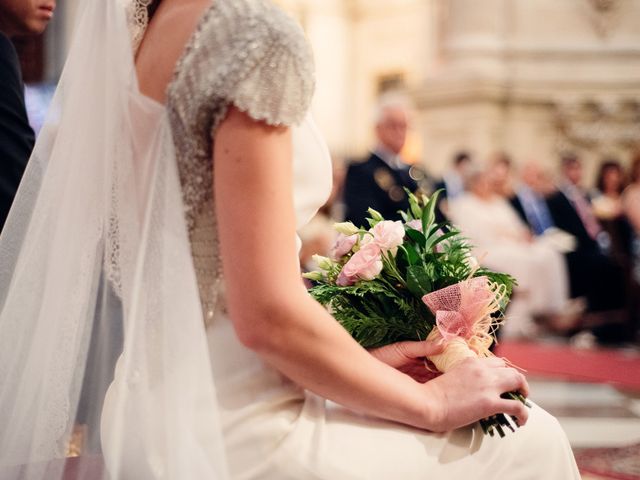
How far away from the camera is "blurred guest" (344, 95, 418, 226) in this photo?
561 centimetres

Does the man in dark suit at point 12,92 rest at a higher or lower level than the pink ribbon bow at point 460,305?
higher

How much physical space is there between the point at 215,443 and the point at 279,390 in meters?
0.16

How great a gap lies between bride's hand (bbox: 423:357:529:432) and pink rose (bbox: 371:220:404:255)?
266mm

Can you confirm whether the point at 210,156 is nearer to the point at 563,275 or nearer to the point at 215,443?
the point at 215,443

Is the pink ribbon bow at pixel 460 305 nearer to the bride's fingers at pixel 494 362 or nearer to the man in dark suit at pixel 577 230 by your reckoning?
the bride's fingers at pixel 494 362

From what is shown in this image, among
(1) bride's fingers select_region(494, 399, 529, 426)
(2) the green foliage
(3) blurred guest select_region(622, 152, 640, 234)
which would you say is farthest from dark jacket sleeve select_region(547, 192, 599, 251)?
(1) bride's fingers select_region(494, 399, 529, 426)

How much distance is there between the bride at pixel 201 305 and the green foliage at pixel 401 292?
45 mm

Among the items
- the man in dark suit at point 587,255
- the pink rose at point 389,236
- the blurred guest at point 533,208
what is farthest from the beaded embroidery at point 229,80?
the blurred guest at point 533,208

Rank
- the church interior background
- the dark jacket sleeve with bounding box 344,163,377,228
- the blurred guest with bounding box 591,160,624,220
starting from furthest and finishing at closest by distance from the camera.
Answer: the church interior background
the blurred guest with bounding box 591,160,624,220
the dark jacket sleeve with bounding box 344,163,377,228

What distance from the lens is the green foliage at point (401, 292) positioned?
1.55 metres

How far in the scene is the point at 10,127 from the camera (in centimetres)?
209

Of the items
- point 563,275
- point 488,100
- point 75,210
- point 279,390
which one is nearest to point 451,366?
point 279,390

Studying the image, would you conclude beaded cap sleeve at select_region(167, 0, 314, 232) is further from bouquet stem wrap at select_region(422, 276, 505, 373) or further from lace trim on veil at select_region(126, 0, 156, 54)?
bouquet stem wrap at select_region(422, 276, 505, 373)

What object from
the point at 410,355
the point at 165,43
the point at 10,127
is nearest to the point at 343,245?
the point at 410,355
